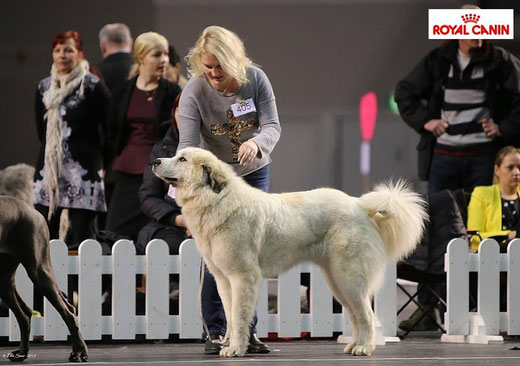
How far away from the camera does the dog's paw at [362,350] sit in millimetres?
6566

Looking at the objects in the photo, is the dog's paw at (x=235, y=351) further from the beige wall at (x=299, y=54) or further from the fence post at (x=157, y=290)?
the beige wall at (x=299, y=54)

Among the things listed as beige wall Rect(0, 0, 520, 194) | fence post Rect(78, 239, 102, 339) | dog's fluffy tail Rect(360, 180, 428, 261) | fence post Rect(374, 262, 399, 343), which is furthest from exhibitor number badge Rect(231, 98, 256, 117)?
beige wall Rect(0, 0, 520, 194)

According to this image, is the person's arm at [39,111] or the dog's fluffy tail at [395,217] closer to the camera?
the dog's fluffy tail at [395,217]

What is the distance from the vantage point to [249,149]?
6301 millimetres

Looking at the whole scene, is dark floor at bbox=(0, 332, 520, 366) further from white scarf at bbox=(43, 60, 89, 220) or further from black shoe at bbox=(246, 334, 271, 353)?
white scarf at bbox=(43, 60, 89, 220)

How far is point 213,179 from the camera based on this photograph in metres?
6.33

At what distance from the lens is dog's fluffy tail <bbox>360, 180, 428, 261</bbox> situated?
6723 millimetres

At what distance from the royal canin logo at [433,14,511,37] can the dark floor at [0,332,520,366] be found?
2604mm

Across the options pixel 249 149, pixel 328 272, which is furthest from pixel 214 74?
pixel 328 272

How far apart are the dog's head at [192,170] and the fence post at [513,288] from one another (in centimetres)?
243

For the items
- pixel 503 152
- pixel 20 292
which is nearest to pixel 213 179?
pixel 20 292

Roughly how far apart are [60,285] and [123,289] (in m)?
0.41

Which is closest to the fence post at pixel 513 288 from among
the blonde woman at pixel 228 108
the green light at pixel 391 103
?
the blonde woman at pixel 228 108

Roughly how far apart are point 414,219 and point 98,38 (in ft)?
13.7
